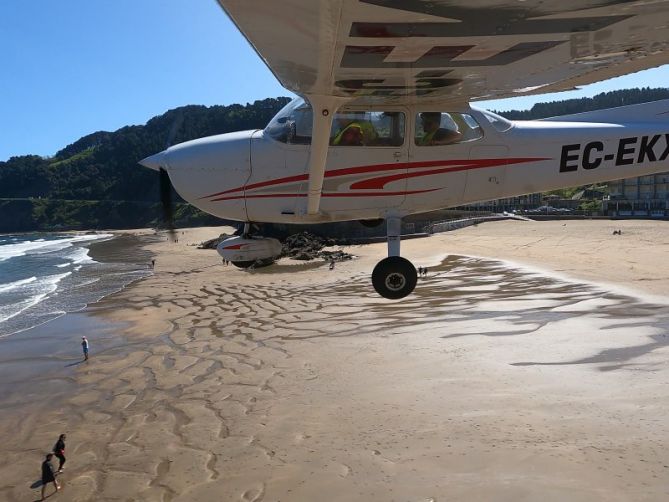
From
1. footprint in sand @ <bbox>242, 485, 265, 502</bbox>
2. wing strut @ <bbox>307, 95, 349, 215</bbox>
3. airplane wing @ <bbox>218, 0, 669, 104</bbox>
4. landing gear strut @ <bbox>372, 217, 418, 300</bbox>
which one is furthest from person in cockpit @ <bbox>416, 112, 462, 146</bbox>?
footprint in sand @ <bbox>242, 485, 265, 502</bbox>

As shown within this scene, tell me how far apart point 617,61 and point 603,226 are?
171ft

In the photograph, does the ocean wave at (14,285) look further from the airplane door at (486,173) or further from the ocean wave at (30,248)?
the airplane door at (486,173)

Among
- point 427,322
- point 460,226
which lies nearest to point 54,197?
point 460,226

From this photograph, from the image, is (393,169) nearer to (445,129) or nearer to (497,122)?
(445,129)

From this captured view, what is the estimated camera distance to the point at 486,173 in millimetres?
7527

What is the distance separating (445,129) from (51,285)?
115 feet

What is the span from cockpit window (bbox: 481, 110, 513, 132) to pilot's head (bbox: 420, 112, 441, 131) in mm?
777

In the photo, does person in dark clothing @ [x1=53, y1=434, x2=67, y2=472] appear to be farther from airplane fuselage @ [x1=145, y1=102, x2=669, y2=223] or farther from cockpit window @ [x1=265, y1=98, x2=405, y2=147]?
cockpit window @ [x1=265, y1=98, x2=405, y2=147]

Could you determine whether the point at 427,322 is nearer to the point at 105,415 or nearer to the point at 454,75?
the point at 105,415

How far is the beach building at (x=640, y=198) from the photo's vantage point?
217 ft

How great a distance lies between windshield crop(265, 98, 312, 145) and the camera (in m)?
7.26

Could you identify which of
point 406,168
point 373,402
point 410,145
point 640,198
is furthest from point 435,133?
point 640,198

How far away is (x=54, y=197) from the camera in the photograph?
17875cm

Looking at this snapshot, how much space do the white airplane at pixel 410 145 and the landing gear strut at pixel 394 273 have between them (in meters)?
0.02
